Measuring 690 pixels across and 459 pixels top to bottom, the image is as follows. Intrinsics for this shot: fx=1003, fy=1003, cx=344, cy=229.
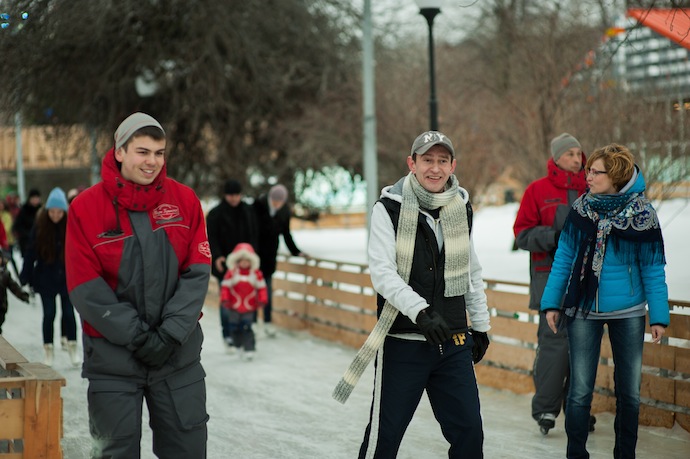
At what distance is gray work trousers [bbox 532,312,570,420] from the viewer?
6.65 metres

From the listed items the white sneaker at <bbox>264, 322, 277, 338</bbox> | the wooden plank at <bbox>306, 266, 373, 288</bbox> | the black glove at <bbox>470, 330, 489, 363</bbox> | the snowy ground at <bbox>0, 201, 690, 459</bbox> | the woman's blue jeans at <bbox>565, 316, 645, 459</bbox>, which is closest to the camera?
the black glove at <bbox>470, 330, 489, 363</bbox>

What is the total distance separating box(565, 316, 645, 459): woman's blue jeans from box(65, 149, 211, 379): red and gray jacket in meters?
2.31

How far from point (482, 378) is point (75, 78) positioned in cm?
1185

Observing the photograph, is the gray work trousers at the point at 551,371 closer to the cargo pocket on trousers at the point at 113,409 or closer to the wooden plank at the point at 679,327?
the wooden plank at the point at 679,327

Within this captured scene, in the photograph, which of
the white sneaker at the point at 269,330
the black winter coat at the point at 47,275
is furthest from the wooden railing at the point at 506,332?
the black winter coat at the point at 47,275

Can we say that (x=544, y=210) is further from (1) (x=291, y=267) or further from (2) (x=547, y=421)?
(1) (x=291, y=267)

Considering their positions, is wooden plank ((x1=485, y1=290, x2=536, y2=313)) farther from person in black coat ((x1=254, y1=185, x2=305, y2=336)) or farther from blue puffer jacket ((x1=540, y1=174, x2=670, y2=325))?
person in black coat ((x1=254, y1=185, x2=305, y2=336))

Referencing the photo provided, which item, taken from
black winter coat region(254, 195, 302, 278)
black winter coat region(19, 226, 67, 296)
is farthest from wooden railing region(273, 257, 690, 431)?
black winter coat region(19, 226, 67, 296)

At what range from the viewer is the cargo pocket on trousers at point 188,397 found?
4121mm

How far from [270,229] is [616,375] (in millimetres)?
6966

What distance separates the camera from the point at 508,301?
27.6ft

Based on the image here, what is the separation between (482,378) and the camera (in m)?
8.78

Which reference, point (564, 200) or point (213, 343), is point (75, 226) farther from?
point (213, 343)

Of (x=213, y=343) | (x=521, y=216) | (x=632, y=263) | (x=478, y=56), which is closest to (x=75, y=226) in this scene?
(x=632, y=263)
